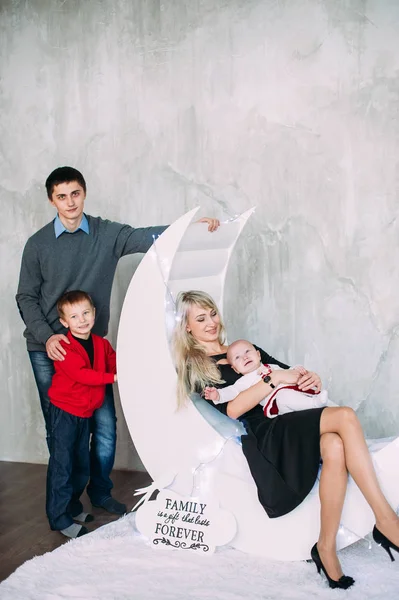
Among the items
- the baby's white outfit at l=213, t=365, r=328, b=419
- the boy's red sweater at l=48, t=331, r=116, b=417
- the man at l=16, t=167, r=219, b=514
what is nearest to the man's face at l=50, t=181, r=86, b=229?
the man at l=16, t=167, r=219, b=514

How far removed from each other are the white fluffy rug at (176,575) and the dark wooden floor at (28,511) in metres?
0.13

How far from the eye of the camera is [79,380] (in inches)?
103

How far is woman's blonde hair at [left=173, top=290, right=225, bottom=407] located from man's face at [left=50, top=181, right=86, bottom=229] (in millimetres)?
590

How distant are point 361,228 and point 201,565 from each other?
162 cm

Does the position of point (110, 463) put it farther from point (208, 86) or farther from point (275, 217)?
point (208, 86)

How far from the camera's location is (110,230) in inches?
113

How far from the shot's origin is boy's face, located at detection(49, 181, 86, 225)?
272cm

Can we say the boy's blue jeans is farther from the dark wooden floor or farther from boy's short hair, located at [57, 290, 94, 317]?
boy's short hair, located at [57, 290, 94, 317]

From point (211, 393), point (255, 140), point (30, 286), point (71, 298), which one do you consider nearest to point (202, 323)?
point (211, 393)

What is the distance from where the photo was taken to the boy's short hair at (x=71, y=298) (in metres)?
2.65

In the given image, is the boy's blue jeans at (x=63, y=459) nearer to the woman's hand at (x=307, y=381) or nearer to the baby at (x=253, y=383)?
the baby at (x=253, y=383)

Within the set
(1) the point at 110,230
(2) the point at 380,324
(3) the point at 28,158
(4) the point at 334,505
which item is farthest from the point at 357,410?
(3) the point at 28,158

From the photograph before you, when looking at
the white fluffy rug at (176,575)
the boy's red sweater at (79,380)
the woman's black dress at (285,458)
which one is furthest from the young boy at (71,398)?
the woman's black dress at (285,458)

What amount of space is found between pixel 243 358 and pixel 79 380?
0.67 m
